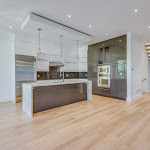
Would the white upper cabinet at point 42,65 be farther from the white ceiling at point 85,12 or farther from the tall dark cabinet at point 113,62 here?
the tall dark cabinet at point 113,62

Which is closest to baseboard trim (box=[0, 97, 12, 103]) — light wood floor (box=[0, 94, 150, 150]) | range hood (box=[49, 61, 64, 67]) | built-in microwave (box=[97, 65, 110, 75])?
light wood floor (box=[0, 94, 150, 150])

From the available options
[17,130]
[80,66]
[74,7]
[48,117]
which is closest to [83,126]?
[48,117]

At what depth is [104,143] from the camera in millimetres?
1806

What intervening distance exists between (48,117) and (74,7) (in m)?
2.92

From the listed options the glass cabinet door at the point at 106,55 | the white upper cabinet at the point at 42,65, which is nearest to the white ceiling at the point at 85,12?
the glass cabinet door at the point at 106,55

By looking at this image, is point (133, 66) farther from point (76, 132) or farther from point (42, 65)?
point (42, 65)

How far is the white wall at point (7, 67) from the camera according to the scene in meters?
4.53

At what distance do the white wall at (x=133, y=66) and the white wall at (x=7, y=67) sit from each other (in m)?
4.84

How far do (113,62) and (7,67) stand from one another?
4.72 m

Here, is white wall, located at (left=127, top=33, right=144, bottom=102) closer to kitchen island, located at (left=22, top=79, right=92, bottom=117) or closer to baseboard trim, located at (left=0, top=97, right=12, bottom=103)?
kitchen island, located at (left=22, top=79, right=92, bottom=117)

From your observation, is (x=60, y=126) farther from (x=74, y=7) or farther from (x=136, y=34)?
(x=136, y=34)

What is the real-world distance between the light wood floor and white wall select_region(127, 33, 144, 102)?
1.61 meters

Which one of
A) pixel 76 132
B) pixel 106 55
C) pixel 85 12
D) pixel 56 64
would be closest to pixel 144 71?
pixel 106 55

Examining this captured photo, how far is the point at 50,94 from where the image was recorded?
3504 mm
